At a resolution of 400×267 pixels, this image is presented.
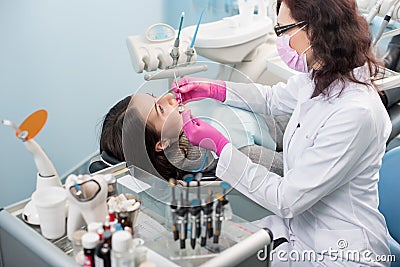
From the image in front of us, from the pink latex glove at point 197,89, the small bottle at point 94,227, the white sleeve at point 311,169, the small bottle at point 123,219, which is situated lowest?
the white sleeve at point 311,169

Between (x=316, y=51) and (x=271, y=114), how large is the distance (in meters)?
0.38

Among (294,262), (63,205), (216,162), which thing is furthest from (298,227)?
(63,205)

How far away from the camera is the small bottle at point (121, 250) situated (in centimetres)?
90

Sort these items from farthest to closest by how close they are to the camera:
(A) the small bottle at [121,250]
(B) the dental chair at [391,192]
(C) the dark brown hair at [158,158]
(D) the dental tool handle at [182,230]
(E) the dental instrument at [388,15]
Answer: (E) the dental instrument at [388,15]
(B) the dental chair at [391,192]
(C) the dark brown hair at [158,158]
(D) the dental tool handle at [182,230]
(A) the small bottle at [121,250]

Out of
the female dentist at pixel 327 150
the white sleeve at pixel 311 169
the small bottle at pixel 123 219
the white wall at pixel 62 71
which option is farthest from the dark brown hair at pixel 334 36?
the white wall at pixel 62 71

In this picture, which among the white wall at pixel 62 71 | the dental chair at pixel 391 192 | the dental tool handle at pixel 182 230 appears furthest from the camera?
the white wall at pixel 62 71

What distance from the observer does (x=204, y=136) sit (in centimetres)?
135

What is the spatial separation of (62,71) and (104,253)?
1.54m

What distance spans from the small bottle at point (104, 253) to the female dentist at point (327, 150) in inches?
15.9

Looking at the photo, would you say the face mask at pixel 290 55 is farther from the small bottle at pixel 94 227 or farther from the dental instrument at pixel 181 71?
the small bottle at pixel 94 227

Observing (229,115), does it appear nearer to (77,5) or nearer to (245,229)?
(245,229)

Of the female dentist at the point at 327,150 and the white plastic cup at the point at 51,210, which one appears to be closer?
the white plastic cup at the point at 51,210

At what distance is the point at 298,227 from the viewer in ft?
4.74

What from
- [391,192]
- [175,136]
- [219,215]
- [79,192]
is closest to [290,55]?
[175,136]
